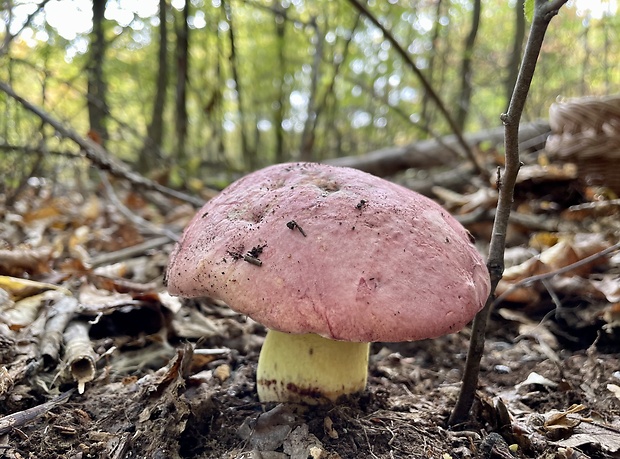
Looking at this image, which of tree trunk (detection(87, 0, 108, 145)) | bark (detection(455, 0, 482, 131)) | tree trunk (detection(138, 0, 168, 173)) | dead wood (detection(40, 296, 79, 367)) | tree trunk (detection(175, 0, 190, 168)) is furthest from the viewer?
bark (detection(455, 0, 482, 131))

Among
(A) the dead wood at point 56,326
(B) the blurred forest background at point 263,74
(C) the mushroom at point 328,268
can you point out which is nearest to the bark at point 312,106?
(B) the blurred forest background at point 263,74

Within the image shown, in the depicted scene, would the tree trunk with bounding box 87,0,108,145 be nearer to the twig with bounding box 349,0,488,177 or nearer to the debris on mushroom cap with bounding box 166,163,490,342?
the twig with bounding box 349,0,488,177

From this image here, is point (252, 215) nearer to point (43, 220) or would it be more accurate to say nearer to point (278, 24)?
point (43, 220)

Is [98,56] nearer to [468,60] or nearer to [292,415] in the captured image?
[292,415]

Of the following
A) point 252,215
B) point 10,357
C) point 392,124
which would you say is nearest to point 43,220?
point 10,357

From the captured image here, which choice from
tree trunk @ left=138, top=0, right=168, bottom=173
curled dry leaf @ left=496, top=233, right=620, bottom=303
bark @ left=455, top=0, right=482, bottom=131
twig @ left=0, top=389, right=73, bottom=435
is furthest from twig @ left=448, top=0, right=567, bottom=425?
bark @ left=455, top=0, right=482, bottom=131

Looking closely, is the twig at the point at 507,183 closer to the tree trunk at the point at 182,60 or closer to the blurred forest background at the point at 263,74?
the blurred forest background at the point at 263,74
